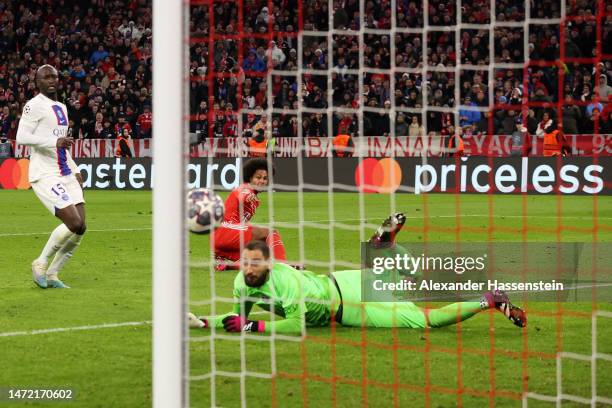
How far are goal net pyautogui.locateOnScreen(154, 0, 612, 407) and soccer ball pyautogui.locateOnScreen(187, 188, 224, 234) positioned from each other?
0.19 meters

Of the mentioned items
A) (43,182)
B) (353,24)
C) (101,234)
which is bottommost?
(101,234)

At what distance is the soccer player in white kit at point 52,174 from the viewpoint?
10.2 meters

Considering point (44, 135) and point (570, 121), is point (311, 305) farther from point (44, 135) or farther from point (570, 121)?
point (570, 121)

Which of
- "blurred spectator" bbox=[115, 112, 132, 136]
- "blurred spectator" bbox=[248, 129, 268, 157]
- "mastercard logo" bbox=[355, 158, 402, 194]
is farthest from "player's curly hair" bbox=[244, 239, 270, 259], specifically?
"blurred spectator" bbox=[115, 112, 132, 136]

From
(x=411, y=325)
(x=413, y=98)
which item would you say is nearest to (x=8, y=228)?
(x=413, y=98)

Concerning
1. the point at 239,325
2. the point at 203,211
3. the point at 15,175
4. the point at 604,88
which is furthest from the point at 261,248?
the point at 15,175

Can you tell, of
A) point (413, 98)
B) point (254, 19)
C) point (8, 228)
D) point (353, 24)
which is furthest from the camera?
point (254, 19)

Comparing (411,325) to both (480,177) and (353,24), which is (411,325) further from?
(480,177)

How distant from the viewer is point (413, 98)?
15094 millimetres

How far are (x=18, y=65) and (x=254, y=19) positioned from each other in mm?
16413

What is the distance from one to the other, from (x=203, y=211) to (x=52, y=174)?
4698 millimetres

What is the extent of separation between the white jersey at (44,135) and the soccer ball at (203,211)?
442cm

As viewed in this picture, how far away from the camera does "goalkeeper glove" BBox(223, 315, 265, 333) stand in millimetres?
7523

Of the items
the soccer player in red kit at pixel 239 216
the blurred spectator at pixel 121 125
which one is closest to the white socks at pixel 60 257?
the soccer player in red kit at pixel 239 216
